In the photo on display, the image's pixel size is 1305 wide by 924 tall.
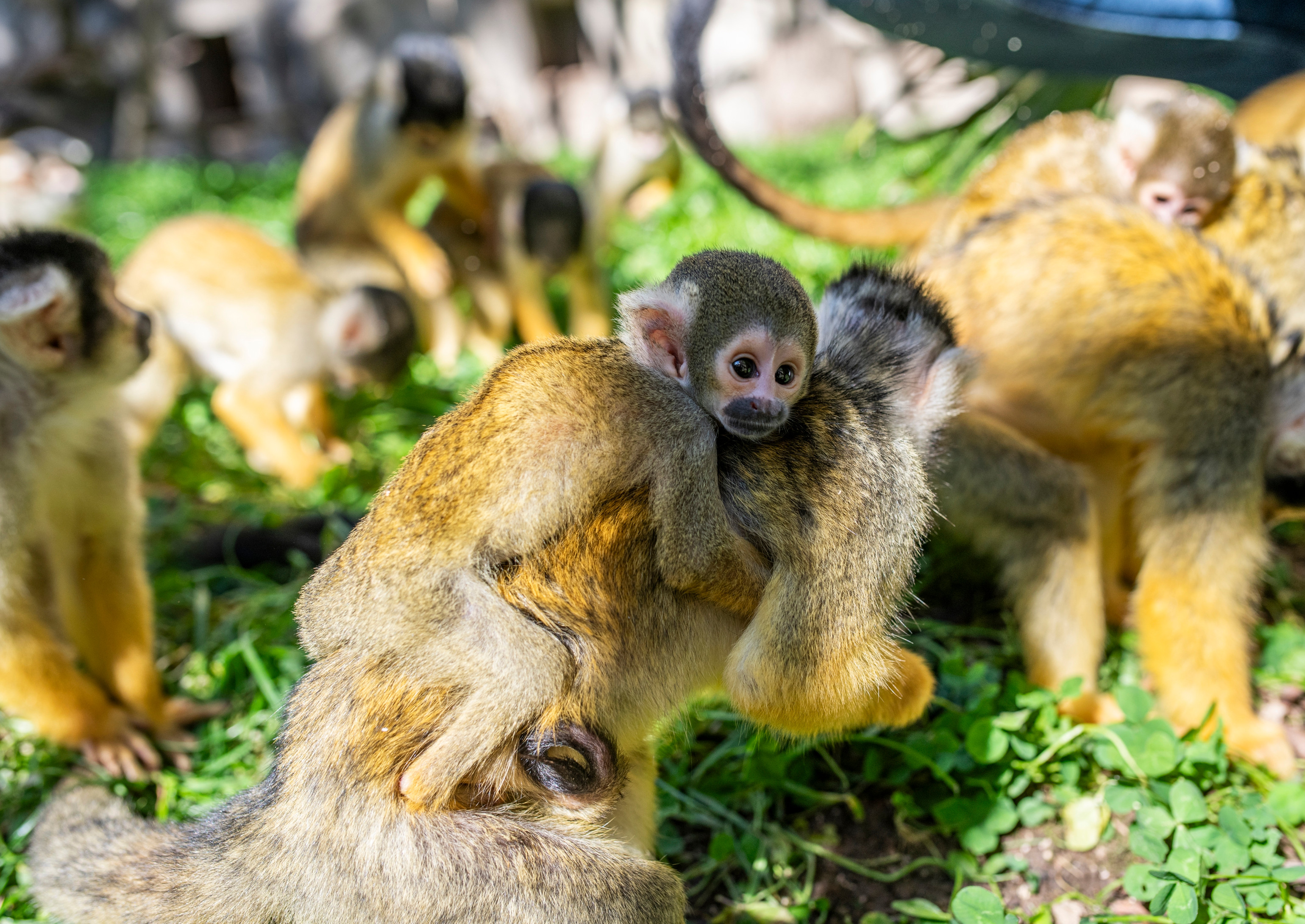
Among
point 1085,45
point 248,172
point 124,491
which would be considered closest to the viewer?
point 124,491

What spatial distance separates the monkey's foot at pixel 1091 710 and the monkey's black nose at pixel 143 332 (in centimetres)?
250

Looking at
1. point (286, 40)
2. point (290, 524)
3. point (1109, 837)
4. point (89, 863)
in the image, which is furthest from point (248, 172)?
point (1109, 837)

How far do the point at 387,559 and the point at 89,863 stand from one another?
0.88m

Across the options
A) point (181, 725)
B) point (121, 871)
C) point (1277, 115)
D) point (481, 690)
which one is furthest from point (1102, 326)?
point (181, 725)

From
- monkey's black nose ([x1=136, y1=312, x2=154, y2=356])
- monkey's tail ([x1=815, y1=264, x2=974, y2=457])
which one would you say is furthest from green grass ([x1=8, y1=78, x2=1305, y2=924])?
monkey's black nose ([x1=136, y1=312, x2=154, y2=356])

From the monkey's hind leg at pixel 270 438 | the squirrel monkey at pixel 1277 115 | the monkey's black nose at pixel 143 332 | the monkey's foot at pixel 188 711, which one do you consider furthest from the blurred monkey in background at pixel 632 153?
the monkey's foot at pixel 188 711

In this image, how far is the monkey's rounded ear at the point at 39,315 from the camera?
2.26 meters

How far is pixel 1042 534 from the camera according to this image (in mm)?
2305

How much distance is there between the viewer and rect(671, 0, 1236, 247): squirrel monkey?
2822 mm

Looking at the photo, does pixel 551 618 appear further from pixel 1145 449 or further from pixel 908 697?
pixel 1145 449

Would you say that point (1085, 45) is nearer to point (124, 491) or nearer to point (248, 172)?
point (124, 491)

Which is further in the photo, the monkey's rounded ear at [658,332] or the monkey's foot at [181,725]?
the monkey's foot at [181,725]

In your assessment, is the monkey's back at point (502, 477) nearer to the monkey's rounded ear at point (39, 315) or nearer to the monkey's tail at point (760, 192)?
the monkey's rounded ear at point (39, 315)

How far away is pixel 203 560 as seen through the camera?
10.3 feet
